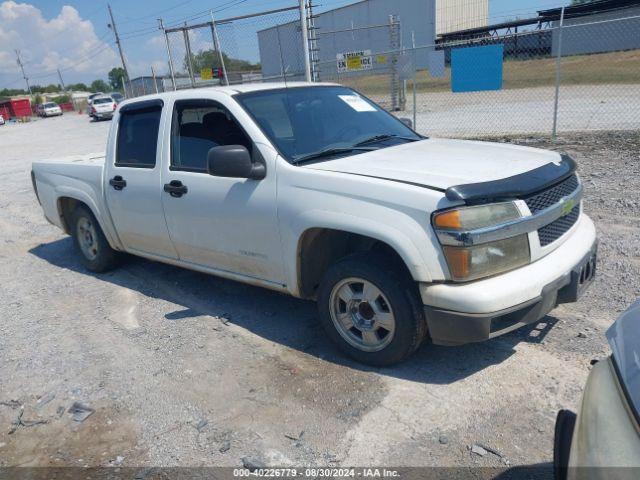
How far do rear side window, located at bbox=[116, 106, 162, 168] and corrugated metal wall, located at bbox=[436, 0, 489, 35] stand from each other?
4699 cm

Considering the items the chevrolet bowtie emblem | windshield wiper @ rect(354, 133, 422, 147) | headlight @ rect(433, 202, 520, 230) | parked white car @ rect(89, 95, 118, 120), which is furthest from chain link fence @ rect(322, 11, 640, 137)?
parked white car @ rect(89, 95, 118, 120)

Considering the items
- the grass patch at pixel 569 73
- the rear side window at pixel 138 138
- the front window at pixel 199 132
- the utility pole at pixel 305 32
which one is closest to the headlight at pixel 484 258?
the front window at pixel 199 132

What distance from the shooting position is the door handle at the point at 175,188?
444 cm

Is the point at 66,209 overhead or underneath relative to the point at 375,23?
underneath

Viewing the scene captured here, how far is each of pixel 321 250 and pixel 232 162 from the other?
2.86 feet

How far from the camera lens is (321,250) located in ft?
12.7

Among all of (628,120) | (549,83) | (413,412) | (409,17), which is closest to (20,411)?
(413,412)

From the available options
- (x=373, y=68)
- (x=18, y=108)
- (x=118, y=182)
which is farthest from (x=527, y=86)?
(x=18, y=108)

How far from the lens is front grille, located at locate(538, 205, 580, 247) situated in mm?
3297

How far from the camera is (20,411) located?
140 inches

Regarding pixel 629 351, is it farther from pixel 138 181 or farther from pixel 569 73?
pixel 569 73

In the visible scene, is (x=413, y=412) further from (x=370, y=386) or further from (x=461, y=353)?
(x=461, y=353)

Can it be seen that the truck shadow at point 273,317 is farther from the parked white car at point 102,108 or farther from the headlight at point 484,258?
the parked white car at point 102,108

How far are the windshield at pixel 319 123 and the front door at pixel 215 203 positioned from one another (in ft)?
0.66
